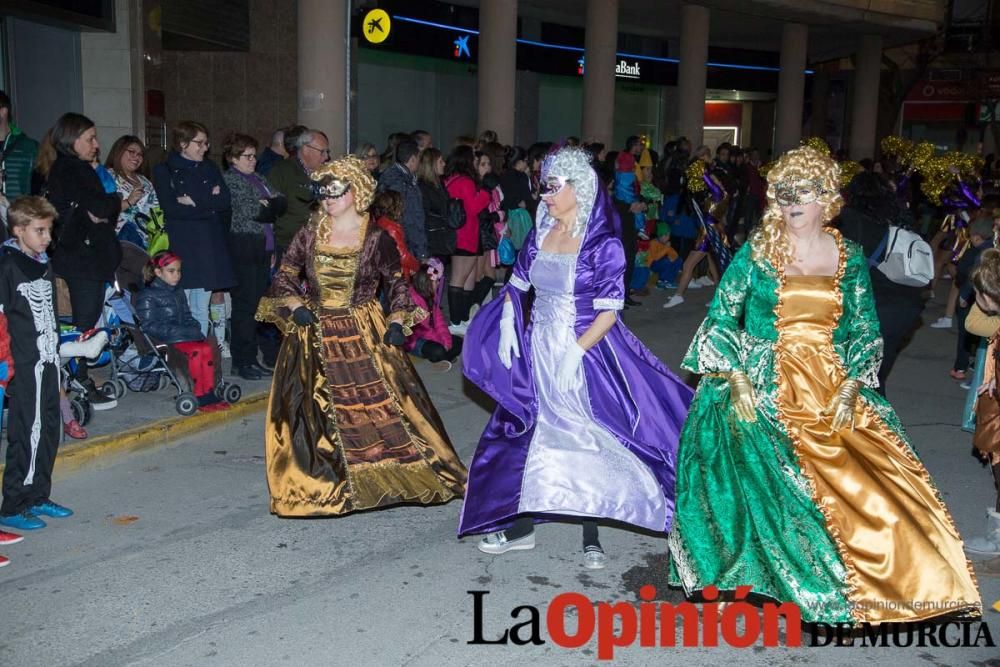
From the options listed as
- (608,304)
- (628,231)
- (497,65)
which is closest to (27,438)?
(608,304)

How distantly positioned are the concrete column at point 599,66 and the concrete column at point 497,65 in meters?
3.02

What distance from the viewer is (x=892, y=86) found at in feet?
135

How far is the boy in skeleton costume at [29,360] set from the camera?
224 inches

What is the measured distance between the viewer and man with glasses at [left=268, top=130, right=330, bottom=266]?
958 centimetres

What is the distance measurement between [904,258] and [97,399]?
5.81 m

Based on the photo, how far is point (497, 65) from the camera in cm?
2078

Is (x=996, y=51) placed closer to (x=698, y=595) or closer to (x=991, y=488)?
(x=991, y=488)

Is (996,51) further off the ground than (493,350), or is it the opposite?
(996,51)

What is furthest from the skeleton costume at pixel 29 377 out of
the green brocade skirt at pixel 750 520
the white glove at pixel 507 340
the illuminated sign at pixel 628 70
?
the illuminated sign at pixel 628 70

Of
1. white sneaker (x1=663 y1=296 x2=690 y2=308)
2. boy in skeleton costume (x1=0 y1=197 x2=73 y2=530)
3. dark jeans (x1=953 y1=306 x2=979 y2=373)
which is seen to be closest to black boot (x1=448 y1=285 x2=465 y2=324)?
white sneaker (x1=663 y1=296 x2=690 y2=308)

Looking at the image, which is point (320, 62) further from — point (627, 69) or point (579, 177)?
point (627, 69)

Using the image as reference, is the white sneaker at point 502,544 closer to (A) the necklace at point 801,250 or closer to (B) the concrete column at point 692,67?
(A) the necklace at point 801,250

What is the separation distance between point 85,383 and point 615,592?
467 cm

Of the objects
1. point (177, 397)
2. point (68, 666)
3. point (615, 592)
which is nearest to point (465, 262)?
point (177, 397)
